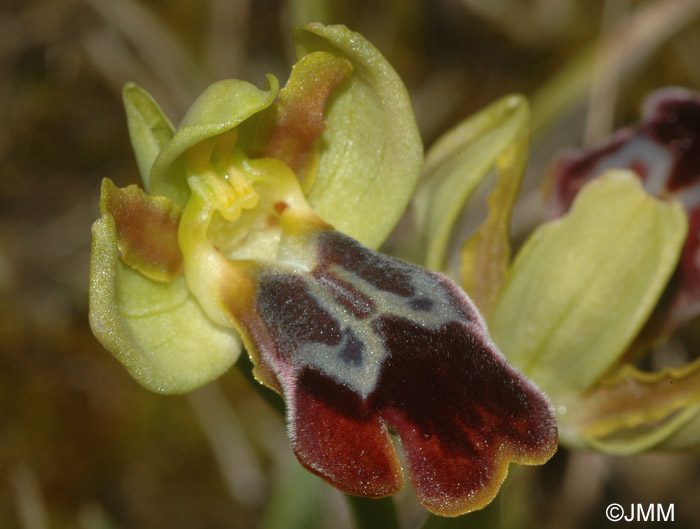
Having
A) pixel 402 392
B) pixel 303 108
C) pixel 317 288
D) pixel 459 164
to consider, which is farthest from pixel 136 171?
pixel 402 392

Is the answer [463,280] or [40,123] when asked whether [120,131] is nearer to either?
[40,123]

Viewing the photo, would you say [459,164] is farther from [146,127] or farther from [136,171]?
[136,171]

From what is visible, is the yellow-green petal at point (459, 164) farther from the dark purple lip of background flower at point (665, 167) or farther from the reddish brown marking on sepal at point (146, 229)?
the reddish brown marking on sepal at point (146, 229)

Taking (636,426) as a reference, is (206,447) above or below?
below

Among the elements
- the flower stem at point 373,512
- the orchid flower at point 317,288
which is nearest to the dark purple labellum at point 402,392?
the orchid flower at point 317,288

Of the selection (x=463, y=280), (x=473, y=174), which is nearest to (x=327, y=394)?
(x=463, y=280)
